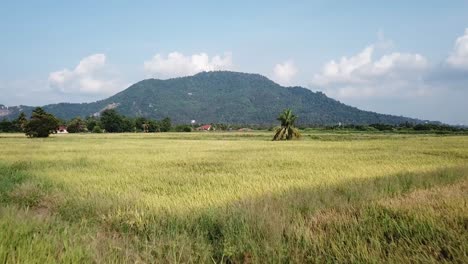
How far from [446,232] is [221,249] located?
2995mm

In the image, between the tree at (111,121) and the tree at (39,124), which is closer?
the tree at (39,124)

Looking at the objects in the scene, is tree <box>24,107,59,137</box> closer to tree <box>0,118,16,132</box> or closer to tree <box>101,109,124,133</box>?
tree <box>0,118,16,132</box>

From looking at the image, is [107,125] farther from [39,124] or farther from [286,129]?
[286,129]

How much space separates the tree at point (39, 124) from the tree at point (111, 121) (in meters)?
55.4

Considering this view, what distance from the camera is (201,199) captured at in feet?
29.9

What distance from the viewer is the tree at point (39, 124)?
70.6 metres

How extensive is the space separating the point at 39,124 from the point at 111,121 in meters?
57.4

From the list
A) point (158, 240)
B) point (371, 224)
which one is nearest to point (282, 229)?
point (371, 224)

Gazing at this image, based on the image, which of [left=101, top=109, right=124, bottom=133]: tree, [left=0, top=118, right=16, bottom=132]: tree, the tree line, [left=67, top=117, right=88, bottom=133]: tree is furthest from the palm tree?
[left=0, top=118, right=16, bottom=132]: tree

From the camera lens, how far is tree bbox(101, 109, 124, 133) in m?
128

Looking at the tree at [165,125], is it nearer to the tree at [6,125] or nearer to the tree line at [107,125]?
the tree line at [107,125]

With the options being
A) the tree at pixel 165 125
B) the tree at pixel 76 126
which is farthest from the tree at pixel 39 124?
the tree at pixel 165 125

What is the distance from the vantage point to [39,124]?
71.0m

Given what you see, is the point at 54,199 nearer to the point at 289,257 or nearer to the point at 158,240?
the point at 158,240
